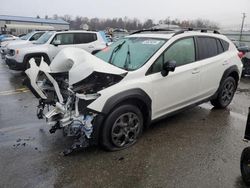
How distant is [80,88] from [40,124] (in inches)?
73.2

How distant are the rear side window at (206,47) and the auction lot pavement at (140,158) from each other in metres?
1.34

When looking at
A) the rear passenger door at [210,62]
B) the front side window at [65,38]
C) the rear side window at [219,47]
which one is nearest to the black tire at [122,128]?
the rear passenger door at [210,62]

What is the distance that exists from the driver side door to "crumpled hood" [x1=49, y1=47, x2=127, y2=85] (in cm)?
69

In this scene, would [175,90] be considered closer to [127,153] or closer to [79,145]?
[127,153]

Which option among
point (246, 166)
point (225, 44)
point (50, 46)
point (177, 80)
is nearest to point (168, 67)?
point (177, 80)

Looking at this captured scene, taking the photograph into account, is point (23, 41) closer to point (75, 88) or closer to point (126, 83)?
point (75, 88)

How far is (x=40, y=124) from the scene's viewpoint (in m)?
5.58

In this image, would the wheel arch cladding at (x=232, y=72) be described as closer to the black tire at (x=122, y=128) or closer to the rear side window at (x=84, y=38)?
the black tire at (x=122, y=128)

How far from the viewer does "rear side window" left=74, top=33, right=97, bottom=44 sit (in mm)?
12500

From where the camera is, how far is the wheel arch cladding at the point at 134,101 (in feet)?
13.4

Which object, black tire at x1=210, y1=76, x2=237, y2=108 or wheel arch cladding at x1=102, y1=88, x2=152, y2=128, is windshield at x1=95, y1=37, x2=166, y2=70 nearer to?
wheel arch cladding at x1=102, y1=88, x2=152, y2=128

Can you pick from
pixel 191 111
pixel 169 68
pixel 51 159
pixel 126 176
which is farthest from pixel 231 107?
pixel 51 159

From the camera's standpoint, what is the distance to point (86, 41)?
1276cm

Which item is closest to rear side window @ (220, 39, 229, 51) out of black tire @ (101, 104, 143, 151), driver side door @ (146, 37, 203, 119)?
driver side door @ (146, 37, 203, 119)
